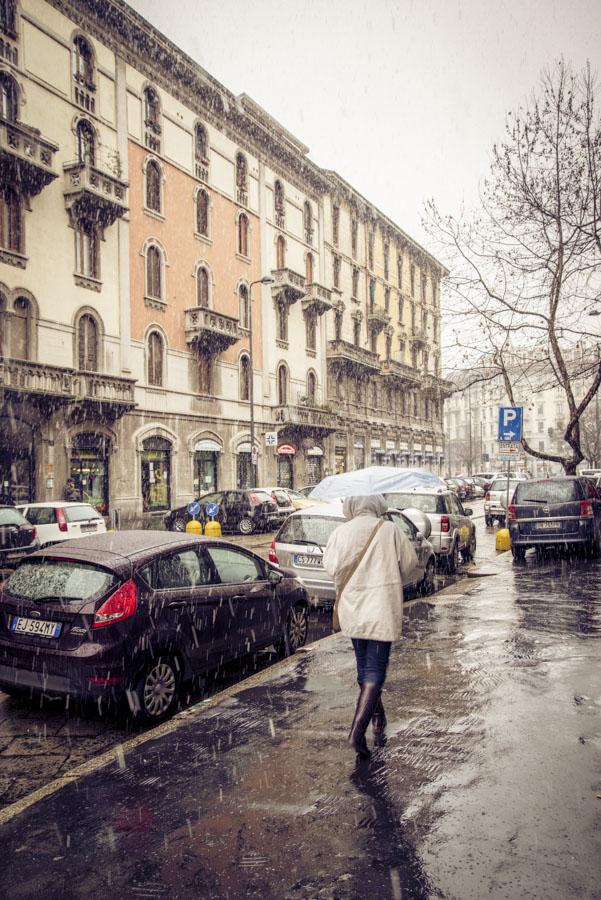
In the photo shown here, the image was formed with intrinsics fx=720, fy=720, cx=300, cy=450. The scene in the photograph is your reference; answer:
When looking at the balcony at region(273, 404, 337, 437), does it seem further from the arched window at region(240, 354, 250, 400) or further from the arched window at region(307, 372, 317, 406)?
the arched window at region(240, 354, 250, 400)

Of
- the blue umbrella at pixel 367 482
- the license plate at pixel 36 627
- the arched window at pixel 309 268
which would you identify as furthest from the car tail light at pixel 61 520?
the arched window at pixel 309 268

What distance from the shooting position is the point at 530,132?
17.3 m

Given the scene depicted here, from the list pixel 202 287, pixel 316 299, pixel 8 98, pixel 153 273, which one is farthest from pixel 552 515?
pixel 316 299

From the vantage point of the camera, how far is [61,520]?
16.0 metres

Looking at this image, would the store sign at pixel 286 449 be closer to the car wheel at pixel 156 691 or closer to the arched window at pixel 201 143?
the arched window at pixel 201 143

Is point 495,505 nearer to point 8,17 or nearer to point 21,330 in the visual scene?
point 21,330

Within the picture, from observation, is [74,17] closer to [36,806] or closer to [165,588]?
[165,588]

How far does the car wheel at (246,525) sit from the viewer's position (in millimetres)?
24484

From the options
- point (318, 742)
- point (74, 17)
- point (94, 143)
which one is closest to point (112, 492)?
point (94, 143)

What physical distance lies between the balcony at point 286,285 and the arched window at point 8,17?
16.7m

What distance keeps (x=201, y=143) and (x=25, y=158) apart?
39.5 ft

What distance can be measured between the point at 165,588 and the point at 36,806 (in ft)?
6.57

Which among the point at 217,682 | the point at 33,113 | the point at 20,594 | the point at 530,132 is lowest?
the point at 217,682

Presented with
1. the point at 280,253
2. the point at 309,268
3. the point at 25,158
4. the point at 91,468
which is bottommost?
the point at 91,468
